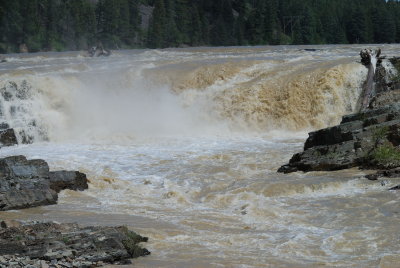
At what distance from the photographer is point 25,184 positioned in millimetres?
14508

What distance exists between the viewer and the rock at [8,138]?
75.4ft

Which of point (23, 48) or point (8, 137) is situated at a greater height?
point (23, 48)

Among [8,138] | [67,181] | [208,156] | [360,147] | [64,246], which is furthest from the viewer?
[8,138]

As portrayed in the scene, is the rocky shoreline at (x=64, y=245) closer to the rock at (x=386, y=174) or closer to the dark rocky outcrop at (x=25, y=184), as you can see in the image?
the dark rocky outcrop at (x=25, y=184)

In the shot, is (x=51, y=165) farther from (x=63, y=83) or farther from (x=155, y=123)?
(x=63, y=83)

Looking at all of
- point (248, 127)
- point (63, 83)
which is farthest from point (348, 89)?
point (63, 83)

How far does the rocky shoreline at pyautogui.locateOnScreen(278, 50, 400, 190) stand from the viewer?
612 inches

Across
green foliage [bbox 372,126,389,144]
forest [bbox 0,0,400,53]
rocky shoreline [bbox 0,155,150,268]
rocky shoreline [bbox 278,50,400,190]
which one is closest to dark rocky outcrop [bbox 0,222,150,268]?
rocky shoreline [bbox 0,155,150,268]

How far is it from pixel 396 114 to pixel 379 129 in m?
0.87

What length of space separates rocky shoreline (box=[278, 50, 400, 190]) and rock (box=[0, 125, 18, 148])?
972cm

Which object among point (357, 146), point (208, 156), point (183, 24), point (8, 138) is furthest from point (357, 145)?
point (183, 24)

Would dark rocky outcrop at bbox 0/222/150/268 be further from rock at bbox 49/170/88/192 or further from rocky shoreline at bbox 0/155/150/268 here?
rock at bbox 49/170/88/192

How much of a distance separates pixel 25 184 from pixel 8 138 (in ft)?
29.7

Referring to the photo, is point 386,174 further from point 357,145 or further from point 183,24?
point 183,24
